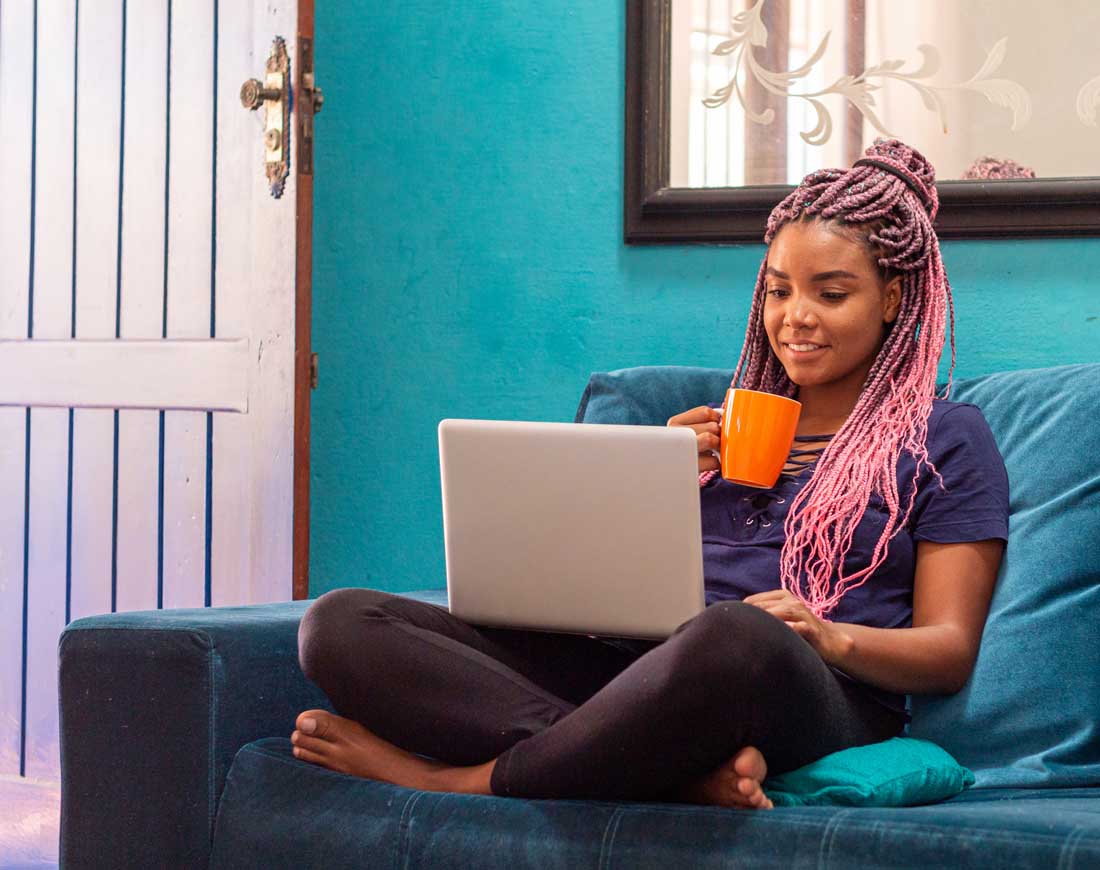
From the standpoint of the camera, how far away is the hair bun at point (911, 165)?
1804 millimetres

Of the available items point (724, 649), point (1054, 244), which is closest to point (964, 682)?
point (724, 649)

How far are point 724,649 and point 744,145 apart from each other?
3.81 ft

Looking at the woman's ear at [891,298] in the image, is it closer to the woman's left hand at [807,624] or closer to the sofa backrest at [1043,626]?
the sofa backrest at [1043,626]

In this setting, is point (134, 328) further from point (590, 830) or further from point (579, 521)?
A: point (590, 830)

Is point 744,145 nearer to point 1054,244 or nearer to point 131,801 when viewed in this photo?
point 1054,244

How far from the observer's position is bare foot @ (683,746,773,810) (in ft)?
4.13

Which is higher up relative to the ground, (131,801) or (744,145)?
(744,145)

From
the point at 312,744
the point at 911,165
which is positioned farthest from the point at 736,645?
the point at 911,165

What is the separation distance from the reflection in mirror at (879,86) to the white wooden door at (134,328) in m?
0.65

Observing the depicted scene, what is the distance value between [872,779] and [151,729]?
732mm

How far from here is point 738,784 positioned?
126 cm

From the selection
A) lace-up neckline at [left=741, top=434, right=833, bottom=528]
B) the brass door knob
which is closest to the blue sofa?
lace-up neckline at [left=741, top=434, right=833, bottom=528]

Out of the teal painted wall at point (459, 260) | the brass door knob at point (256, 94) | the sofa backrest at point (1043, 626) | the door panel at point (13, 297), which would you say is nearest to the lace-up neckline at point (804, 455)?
the sofa backrest at point (1043, 626)

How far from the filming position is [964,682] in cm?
157
